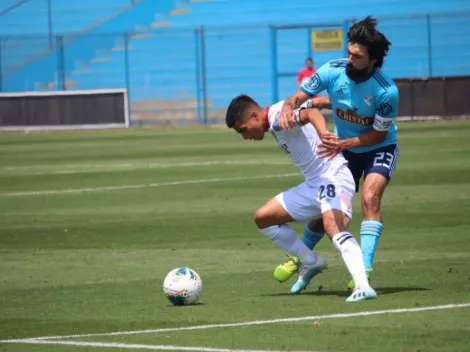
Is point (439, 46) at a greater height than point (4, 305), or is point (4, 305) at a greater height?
point (439, 46)

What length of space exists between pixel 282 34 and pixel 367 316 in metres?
40.2

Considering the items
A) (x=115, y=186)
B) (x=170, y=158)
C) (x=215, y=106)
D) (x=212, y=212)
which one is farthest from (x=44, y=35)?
(x=212, y=212)

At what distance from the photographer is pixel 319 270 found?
33.6 ft

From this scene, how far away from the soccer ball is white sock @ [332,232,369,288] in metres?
1.11

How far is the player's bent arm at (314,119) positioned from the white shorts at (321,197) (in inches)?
20.0

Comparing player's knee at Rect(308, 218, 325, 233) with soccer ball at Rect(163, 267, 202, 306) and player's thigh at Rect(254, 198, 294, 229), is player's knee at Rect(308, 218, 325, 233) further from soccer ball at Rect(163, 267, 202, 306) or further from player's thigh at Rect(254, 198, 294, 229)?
soccer ball at Rect(163, 267, 202, 306)

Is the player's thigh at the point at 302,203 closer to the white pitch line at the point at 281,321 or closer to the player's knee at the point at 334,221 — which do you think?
the player's knee at the point at 334,221

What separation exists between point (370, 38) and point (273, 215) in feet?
5.16

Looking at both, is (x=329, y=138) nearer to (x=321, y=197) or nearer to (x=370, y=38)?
(x=321, y=197)

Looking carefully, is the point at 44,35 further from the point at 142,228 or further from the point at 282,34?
the point at 142,228

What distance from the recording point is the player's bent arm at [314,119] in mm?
9421

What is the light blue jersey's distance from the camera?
10.3 metres

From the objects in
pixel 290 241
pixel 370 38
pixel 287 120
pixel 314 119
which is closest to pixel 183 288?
pixel 290 241

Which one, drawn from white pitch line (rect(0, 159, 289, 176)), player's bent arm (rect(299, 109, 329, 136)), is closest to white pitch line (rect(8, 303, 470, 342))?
player's bent arm (rect(299, 109, 329, 136))
